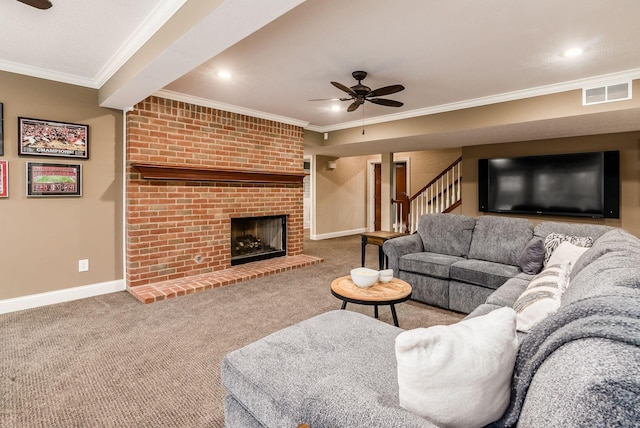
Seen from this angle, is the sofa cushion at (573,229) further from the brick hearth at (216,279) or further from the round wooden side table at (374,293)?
the brick hearth at (216,279)

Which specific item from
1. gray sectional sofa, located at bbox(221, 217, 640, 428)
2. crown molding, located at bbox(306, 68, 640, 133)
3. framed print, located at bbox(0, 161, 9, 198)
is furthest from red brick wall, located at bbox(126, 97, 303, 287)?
gray sectional sofa, located at bbox(221, 217, 640, 428)

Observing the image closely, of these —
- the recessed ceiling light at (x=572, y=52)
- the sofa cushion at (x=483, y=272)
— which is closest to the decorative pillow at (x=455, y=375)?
the sofa cushion at (x=483, y=272)

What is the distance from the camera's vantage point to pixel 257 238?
5.33m

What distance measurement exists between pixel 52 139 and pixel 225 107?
2.00 m

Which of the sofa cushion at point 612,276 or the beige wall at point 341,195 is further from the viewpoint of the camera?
the beige wall at point 341,195

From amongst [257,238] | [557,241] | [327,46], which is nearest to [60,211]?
[257,238]

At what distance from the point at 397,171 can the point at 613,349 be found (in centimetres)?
886

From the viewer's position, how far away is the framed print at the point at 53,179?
10.7 ft

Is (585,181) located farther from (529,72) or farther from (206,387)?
(206,387)

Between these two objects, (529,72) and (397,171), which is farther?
(397,171)

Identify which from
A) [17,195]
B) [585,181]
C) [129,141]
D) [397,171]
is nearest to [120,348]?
[17,195]

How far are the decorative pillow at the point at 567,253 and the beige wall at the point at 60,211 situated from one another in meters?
4.42

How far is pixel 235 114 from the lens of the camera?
4688 millimetres

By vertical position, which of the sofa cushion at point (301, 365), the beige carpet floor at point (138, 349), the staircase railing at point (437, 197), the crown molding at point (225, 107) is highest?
the crown molding at point (225, 107)
